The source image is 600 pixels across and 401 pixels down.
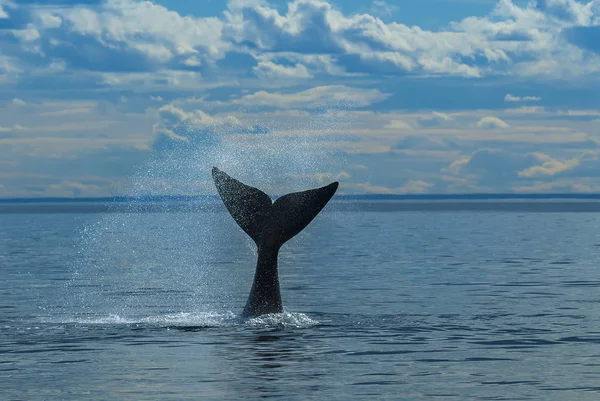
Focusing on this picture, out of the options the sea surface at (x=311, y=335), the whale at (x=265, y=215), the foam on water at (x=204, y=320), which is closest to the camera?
the sea surface at (x=311, y=335)

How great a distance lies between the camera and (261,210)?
71.0ft

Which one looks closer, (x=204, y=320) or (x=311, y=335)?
(x=311, y=335)

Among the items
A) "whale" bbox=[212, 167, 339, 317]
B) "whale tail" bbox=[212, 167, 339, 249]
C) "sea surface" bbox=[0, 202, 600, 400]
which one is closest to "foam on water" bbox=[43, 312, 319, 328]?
Result: "sea surface" bbox=[0, 202, 600, 400]

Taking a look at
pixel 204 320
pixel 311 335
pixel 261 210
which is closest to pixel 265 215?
pixel 261 210

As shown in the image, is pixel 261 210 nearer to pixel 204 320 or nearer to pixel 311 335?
pixel 311 335

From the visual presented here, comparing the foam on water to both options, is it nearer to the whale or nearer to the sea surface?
the sea surface

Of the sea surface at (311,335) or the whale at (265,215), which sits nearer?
the sea surface at (311,335)

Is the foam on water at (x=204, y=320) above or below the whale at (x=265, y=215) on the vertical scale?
below

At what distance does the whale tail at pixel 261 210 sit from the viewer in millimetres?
21312

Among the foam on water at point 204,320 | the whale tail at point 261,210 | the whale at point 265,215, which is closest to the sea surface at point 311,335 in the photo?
the foam on water at point 204,320

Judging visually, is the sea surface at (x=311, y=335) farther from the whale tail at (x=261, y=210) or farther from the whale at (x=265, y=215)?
the whale tail at (x=261, y=210)

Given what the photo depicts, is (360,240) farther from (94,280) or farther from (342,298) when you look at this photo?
(342,298)

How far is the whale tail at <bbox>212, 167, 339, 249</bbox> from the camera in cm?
2131

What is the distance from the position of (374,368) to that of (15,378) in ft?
17.0
